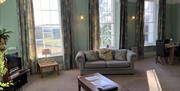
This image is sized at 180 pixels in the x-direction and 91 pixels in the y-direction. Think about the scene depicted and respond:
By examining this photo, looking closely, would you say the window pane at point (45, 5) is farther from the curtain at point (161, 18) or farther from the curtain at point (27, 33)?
the curtain at point (161, 18)

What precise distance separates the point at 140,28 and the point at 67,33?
12.0ft

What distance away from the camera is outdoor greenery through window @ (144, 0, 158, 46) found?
942cm

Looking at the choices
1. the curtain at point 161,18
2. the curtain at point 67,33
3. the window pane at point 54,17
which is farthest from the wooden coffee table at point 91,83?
the curtain at point 161,18

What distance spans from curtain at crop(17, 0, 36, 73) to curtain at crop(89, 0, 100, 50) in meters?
2.33

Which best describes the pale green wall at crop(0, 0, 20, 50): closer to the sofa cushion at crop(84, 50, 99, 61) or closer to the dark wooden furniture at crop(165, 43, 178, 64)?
the sofa cushion at crop(84, 50, 99, 61)

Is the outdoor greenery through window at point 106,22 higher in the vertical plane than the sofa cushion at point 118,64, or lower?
higher

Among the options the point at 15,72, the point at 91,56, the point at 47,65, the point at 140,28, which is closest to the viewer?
the point at 15,72

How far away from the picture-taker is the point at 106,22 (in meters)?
8.55

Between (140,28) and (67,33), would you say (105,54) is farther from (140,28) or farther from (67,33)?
(140,28)

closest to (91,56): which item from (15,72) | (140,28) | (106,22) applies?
(106,22)

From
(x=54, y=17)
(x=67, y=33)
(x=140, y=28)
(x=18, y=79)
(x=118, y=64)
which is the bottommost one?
(x=18, y=79)

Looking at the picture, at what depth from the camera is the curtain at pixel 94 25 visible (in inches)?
301

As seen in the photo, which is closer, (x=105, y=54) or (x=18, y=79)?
(x=18, y=79)

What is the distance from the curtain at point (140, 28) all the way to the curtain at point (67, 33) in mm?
3293
